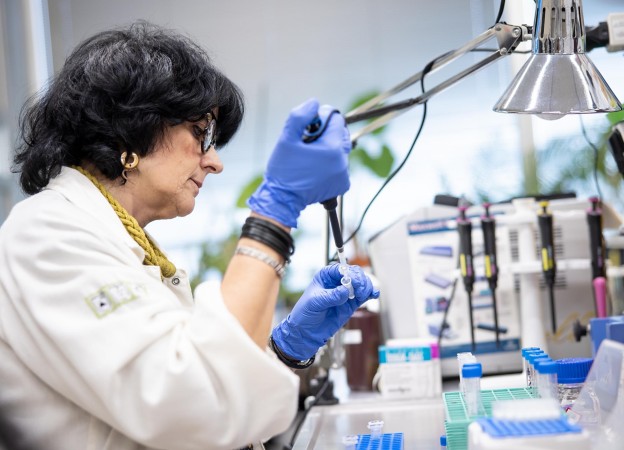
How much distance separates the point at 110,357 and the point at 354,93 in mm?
2815

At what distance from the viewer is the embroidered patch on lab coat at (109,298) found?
47.0 inches

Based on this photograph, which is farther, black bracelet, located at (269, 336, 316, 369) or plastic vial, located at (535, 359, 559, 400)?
black bracelet, located at (269, 336, 316, 369)

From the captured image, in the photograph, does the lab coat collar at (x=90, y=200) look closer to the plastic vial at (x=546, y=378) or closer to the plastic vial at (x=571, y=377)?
the plastic vial at (x=546, y=378)

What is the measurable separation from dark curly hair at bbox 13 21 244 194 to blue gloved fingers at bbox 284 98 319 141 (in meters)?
0.33

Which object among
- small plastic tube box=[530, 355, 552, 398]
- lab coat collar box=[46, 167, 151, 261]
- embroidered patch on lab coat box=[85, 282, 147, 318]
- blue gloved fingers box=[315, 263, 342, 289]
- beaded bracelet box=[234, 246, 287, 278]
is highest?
lab coat collar box=[46, 167, 151, 261]

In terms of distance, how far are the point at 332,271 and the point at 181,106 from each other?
18.7 inches

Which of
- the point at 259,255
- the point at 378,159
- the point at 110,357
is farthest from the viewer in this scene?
the point at 378,159

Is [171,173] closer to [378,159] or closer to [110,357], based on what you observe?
[110,357]

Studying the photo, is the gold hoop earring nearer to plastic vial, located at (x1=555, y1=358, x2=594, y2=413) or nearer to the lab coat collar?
the lab coat collar

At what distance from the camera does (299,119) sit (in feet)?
4.17

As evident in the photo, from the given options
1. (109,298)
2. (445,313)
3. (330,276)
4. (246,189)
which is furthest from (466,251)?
(246,189)

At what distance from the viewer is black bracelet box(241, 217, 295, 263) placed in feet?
4.22

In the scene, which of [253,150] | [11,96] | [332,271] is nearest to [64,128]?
[332,271]

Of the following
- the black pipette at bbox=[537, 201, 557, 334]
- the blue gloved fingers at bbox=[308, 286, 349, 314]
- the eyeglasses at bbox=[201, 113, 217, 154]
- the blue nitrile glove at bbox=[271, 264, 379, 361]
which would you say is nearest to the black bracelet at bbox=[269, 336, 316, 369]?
the blue nitrile glove at bbox=[271, 264, 379, 361]
